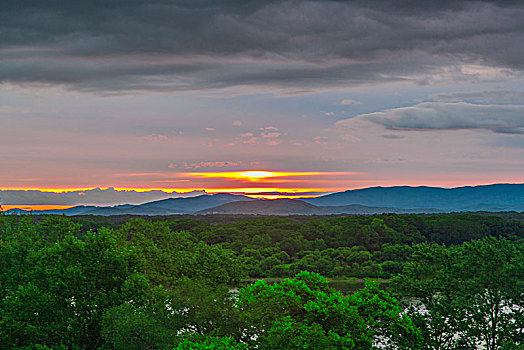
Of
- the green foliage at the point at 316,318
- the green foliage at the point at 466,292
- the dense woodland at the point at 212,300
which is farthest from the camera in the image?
the green foliage at the point at 466,292

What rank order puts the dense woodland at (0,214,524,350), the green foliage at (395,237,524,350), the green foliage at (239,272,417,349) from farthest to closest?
the green foliage at (395,237,524,350) < the dense woodland at (0,214,524,350) < the green foliage at (239,272,417,349)

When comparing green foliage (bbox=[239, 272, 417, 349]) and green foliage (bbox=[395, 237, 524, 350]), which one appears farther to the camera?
green foliage (bbox=[395, 237, 524, 350])

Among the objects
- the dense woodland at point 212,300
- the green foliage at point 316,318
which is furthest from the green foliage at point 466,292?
the green foliage at point 316,318

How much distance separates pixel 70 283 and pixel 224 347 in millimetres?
13835

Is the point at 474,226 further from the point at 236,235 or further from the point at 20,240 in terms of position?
the point at 20,240

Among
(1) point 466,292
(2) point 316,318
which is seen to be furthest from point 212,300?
(1) point 466,292

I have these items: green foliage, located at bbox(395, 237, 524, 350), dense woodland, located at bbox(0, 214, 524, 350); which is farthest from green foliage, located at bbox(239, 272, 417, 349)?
→ green foliage, located at bbox(395, 237, 524, 350)

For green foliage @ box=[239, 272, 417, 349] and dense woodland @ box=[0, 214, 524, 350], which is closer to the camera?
green foliage @ box=[239, 272, 417, 349]

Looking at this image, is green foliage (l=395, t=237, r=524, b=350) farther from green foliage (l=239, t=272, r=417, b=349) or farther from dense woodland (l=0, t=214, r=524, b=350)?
green foliage (l=239, t=272, r=417, b=349)

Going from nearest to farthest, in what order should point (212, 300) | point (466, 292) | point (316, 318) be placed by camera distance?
point (316, 318), point (212, 300), point (466, 292)

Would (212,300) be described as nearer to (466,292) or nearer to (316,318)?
(316,318)

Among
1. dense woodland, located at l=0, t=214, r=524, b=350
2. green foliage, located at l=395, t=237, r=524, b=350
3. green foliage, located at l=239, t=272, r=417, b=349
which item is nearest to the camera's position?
green foliage, located at l=239, t=272, r=417, b=349

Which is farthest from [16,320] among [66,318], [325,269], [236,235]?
[236,235]

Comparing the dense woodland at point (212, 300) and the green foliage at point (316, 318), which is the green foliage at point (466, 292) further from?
the green foliage at point (316, 318)
